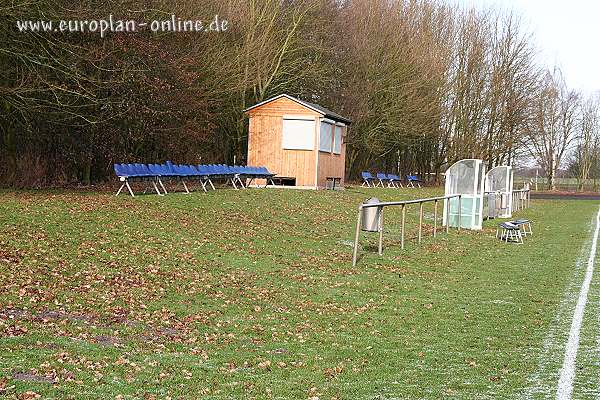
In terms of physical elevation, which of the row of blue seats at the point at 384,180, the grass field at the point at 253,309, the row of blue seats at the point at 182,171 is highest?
the row of blue seats at the point at 182,171

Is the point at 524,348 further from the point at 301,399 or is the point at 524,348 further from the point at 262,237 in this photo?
the point at 262,237

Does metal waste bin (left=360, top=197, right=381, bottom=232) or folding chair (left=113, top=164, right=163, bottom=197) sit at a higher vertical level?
folding chair (left=113, top=164, right=163, bottom=197)

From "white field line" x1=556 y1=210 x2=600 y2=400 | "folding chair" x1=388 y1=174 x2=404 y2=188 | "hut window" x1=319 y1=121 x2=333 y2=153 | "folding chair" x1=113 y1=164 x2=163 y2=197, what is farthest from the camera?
"folding chair" x1=388 y1=174 x2=404 y2=188

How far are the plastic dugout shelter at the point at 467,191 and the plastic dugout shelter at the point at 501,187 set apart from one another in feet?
18.3

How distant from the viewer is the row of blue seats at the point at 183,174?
21.9 metres

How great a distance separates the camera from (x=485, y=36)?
56000 millimetres

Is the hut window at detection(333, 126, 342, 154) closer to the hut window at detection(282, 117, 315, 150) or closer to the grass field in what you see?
the hut window at detection(282, 117, 315, 150)

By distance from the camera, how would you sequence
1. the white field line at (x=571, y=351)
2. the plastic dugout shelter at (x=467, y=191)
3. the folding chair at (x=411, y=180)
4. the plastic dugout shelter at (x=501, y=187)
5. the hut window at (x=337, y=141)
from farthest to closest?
the folding chair at (x=411, y=180) → the hut window at (x=337, y=141) → the plastic dugout shelter at (x=501, y=187) → the plastic dugout shelter at (x=467, y=191) → the white field line at (x=571, y=351)

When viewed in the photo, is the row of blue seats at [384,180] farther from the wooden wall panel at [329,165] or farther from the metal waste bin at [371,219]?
the metal waste bin at [371,219]

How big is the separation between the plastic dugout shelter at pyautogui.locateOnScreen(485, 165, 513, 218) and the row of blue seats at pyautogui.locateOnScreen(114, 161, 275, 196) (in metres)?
8.81

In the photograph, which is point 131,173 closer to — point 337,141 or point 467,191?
point 467,191

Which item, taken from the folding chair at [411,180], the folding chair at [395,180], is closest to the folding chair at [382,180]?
the folding chair at [395,180]

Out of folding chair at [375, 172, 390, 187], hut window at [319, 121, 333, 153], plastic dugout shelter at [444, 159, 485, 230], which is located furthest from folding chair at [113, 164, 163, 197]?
folding chair at [375, 172, 390, 187]

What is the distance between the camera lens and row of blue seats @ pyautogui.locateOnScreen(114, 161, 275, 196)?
2191 cm
